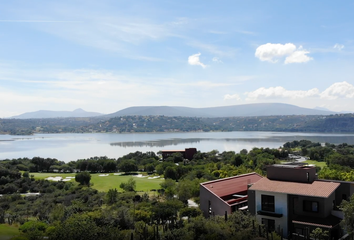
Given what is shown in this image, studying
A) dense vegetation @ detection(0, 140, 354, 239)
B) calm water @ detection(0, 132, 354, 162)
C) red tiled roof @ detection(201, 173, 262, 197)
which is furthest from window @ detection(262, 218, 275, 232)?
calm water @ detection(0, 132, 354, 162)

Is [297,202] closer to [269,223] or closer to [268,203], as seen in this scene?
[268,203]

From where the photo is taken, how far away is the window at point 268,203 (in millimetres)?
13547

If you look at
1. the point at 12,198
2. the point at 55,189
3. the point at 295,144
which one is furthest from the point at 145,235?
the point at 295,144

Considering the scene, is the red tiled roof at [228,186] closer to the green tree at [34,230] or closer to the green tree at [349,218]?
the green tree at [349,218]

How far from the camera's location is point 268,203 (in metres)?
13.6

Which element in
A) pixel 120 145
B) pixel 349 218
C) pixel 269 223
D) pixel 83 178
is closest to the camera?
pixel 349 218

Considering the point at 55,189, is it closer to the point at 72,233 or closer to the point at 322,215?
the point at 72,233

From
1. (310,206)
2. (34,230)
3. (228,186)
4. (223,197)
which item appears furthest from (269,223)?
(34,230)

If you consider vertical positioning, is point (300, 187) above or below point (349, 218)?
above

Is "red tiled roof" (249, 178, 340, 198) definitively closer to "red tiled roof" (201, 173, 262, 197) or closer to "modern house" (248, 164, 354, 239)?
"modern house" (248, 164, 354, 239)

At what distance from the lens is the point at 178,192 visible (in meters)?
21.7

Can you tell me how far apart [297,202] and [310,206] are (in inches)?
20.1

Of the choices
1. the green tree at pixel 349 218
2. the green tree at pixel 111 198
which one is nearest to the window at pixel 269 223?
Answer: the green tree at pixel 349 218

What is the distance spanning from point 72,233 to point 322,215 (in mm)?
9783
